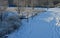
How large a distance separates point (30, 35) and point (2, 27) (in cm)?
141

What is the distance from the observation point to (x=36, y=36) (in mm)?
6973

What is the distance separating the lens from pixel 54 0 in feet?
72.2

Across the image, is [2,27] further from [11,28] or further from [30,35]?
[30,35]

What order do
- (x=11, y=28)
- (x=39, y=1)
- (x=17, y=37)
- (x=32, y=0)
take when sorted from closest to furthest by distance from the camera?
(x=17, y=37)
(x=11, y=28)
(x=32, y=0)
(x=39, y=1)

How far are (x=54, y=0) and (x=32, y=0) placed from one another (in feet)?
11.2

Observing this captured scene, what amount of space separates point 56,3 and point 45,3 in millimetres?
1516

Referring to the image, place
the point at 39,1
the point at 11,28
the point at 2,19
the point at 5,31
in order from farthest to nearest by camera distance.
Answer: the point at 39,1 → the point at 2,19 → the point at 11,28 → the point at 5,31

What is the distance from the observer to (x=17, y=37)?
679 centimetres

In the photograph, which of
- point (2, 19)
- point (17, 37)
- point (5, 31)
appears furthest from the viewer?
point (2, 19)

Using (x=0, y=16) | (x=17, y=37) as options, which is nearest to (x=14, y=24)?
(x=0, y=16)

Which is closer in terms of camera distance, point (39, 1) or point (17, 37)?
point (17, 37)

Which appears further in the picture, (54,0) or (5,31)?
(54,0)

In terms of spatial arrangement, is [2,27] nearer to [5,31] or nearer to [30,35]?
[5,31]

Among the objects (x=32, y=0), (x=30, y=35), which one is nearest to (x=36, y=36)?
(x=30, y=35)
